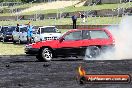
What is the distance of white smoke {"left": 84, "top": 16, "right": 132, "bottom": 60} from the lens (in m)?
24.4

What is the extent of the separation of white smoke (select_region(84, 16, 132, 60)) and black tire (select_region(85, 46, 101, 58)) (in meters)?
0.25

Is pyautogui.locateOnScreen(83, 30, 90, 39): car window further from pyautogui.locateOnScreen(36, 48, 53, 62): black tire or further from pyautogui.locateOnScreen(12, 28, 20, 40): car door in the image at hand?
pyautogui.locateOnScreen(12, 28, 20, 40): car door

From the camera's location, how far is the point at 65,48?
79.4 feet

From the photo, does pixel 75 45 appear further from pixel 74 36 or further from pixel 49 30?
pixel 49 30

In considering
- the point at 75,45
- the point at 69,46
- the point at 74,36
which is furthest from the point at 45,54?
the point at 74,36

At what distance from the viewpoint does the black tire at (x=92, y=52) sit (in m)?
24.0

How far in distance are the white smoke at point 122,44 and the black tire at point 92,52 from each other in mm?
247

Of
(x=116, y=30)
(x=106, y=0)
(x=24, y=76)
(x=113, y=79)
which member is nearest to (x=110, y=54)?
(x=116, y=30)

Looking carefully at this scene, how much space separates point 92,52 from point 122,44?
1.81 metres

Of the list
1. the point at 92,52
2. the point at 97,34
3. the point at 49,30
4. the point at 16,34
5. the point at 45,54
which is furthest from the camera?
the point at 16,34

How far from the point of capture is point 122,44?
25000 millimetres

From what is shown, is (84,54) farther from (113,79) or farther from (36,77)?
(113,79)

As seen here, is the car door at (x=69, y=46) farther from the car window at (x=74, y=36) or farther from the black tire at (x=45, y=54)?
the black tire at (x=45, y=54)

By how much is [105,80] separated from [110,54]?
52.3ft
